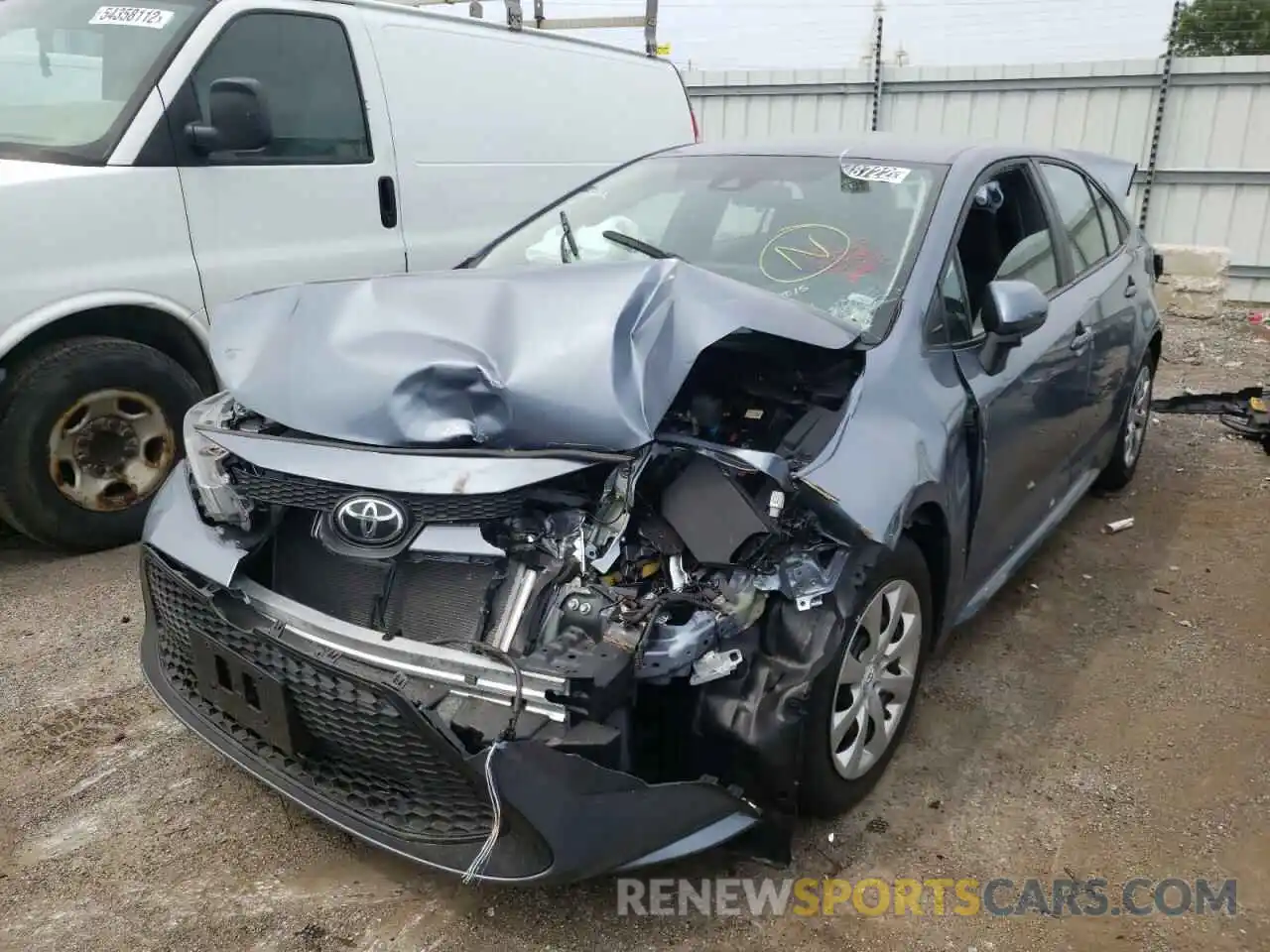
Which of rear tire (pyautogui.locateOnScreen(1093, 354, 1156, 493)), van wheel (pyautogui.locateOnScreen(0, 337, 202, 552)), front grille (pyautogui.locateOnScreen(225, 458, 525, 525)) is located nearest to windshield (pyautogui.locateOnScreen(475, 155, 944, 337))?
front grille (pyautogui.locateOnScreen(225, 458, 525, 525))

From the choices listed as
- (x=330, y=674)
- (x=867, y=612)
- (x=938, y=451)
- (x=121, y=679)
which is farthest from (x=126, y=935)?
(x=938, y=451)

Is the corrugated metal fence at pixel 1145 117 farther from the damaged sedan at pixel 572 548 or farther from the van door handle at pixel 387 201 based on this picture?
the damaged sedan at pixel 572 548

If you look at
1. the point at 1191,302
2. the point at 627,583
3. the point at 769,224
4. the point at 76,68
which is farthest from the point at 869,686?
the point at 1191,302

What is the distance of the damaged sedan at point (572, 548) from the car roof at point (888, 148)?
59cm

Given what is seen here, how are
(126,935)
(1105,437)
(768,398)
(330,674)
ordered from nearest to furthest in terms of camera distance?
(330,674) < (126,935) < (768,398) < (1105,437)

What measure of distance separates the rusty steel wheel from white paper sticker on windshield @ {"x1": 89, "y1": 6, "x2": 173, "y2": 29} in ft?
5.06

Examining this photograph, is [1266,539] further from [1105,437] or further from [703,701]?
[703,701]

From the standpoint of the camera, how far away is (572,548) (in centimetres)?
211

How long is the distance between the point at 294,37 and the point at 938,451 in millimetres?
3522

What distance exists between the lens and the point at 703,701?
209 centimetres

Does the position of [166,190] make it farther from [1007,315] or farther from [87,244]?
[1007,315]

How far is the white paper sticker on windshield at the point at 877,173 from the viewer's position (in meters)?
3.15

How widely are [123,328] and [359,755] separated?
2.71m

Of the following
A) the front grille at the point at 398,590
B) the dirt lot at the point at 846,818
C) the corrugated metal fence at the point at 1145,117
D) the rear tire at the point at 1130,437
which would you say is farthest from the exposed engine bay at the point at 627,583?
the corrugated metal fence at the point at 1145,117
